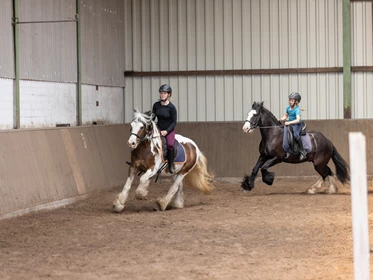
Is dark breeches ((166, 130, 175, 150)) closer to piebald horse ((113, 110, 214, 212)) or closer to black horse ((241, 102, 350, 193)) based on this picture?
piebald horse ((113, 110, 214, 212))

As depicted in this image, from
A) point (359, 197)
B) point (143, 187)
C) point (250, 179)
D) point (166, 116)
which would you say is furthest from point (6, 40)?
point (359, 197)

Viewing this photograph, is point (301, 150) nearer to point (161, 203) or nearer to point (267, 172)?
point (267, 172)

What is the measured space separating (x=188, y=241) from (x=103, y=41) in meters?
9.64

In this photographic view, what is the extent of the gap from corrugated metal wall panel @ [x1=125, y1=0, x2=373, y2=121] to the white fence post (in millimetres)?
14722

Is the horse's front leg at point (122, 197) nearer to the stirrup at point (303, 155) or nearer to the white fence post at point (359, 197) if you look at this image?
the stirrup at point (303, 155)

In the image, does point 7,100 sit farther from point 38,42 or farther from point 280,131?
point 280,131

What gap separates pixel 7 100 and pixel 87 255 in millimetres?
5488

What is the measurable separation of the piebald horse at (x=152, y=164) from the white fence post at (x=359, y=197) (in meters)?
7.45

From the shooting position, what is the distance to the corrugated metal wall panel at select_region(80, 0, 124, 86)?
17625 mm

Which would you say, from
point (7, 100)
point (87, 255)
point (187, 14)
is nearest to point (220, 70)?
point (187, 14)

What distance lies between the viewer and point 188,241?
33.0 feet

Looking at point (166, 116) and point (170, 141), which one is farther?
point (170, 141)

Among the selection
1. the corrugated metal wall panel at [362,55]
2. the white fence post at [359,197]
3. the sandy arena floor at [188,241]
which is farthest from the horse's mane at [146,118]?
the corrugated metal wall panel at [362,55]

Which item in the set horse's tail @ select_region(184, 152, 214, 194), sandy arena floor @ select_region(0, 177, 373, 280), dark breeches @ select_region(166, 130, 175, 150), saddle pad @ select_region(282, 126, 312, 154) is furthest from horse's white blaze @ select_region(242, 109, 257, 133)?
dark breeches @ select_region(166, 130, 175, 150)
